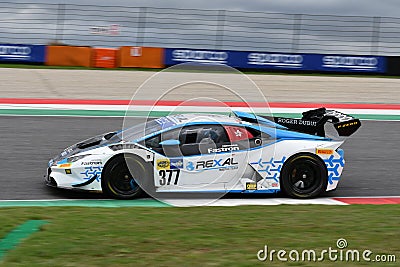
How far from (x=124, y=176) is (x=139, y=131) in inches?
26.9

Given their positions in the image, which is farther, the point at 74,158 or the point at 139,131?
the point at 139,131

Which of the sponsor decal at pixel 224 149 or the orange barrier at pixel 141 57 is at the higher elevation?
the orange barrier at pixel 141 57

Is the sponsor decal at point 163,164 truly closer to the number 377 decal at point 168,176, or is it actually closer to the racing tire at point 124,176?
the number 377 decal at point 168,176

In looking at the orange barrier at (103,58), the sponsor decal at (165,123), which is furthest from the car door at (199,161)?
the orange barrier at (103,58)

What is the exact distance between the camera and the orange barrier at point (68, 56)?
25.7 m

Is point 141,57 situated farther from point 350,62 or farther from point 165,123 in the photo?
point 165,123

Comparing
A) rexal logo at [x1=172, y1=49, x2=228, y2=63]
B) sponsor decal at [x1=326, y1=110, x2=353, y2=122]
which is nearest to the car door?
sponsor decal at [x1=326, y1=110, x2=353, y2=122]

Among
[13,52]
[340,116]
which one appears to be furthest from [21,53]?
[340,116]

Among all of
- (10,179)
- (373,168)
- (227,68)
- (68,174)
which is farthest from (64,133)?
(227,68)

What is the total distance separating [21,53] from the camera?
25.5 meters

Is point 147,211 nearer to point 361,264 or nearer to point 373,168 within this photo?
point 361,264

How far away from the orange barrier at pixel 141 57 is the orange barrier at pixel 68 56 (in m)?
1.32

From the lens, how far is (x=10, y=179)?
10109 millimetres

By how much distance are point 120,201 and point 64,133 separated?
191 inches
